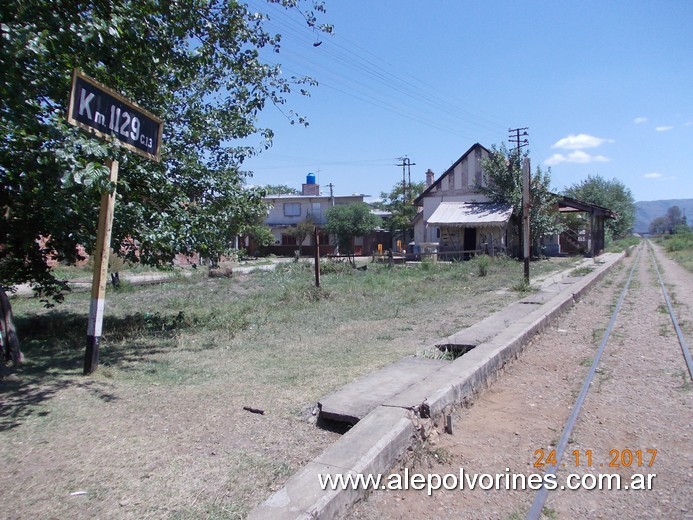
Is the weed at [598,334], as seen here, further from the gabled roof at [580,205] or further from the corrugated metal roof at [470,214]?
the gabled roof at [580,205]

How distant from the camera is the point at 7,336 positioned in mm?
6309

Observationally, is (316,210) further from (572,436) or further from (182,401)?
(572,436)

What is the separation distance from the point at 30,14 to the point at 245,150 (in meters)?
5.03

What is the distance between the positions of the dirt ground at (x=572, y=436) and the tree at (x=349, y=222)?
40.2 metres

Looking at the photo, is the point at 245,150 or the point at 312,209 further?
the point at 312,209

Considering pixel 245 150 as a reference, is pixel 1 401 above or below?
below

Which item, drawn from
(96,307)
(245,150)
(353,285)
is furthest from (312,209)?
(96,307)

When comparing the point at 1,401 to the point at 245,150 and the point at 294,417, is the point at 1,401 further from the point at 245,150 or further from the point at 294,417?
the point at 245,150

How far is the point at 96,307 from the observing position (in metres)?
5.64

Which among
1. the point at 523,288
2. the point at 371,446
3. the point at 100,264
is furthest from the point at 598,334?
the point at 100,264

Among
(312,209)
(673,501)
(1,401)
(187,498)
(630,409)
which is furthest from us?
(312,209)

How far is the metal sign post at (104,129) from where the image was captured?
473cm

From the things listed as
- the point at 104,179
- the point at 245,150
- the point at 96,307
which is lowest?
the point at 96,307

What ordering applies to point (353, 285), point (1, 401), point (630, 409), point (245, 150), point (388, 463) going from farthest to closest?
point (353, 285) → point (245, 150) → point (630, 409) → point (1, 401) → point (388, 463)
